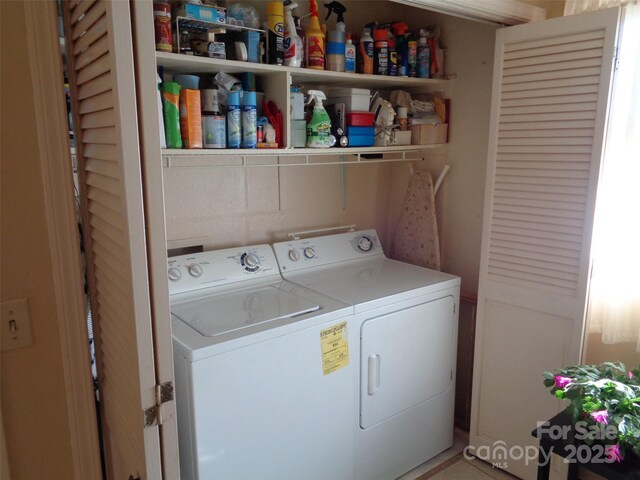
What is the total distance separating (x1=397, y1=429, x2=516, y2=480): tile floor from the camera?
2365 millimetres

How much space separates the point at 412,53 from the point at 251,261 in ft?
4.32

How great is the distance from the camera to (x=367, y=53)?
7.53ft

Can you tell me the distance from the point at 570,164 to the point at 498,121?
0.36 meters

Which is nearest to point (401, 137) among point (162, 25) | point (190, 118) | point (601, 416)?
point (190, 118)

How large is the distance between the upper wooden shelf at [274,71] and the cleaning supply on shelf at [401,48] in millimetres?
66

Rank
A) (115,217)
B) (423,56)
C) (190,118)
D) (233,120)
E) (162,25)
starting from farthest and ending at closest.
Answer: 1. (423,56)
2. (233,120)
3. (190,118)
4. (162,25)
5. (115,217)

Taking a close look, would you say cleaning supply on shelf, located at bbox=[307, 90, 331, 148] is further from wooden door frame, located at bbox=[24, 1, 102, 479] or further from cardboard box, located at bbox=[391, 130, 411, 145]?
→ wooden door frame, located at bbox=[24, 1, 102, 479]

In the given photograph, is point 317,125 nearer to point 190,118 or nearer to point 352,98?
point 352,98

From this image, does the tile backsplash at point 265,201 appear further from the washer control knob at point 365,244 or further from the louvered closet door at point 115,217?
the louvered closet door at point 115,217

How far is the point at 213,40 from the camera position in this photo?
1809 millimetres

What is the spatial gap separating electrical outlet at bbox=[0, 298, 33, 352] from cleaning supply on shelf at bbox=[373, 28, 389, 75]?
1.80 m

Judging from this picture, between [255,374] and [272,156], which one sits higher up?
[272,156]

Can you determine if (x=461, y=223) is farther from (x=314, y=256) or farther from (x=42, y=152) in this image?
(x=42, y=152)

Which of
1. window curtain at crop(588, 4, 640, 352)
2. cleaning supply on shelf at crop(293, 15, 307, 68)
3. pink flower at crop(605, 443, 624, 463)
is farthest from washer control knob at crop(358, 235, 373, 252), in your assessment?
pink flower at crop(605, 443, 624, 463)
